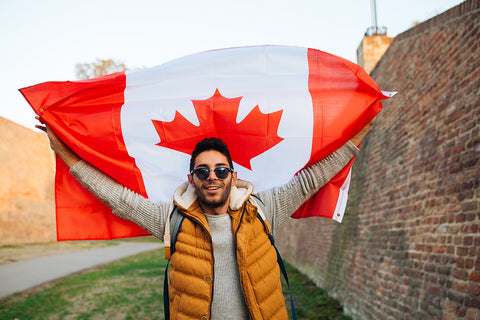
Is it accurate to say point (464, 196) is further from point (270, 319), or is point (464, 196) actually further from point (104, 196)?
point (104, 196)

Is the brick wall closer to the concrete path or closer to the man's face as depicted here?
the man's face

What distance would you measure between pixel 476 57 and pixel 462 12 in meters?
0.80

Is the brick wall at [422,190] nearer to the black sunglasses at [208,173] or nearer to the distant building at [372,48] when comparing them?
the black sunglasses at [208,173]

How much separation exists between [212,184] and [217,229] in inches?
11.9

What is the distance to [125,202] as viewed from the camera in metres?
2.42

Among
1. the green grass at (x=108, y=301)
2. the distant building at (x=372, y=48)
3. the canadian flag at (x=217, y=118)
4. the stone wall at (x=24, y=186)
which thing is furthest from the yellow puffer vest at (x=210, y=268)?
the stone wall at (x=24, y=186)

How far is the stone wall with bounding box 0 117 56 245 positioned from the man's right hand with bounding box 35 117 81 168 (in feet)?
63.5

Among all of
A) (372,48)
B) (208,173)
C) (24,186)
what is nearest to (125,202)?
(208,173)

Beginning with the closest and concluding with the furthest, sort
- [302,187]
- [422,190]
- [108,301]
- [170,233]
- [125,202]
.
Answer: [170,233]
[125,202]
[302,187]
[422,190]
[108,301]

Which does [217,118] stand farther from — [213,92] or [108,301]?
[108,301]

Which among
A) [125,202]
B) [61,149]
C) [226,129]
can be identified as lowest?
[125,202]

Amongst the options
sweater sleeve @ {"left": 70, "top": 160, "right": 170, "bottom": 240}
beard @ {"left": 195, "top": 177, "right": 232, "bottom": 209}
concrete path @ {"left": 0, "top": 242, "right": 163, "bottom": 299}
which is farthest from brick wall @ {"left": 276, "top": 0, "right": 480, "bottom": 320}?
concrete path @ {"left": 0, "top": 242, "right": 163, "bottom": 299}

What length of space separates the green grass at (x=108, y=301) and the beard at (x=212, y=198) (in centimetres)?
439

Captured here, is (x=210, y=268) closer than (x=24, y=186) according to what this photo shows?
Yes
